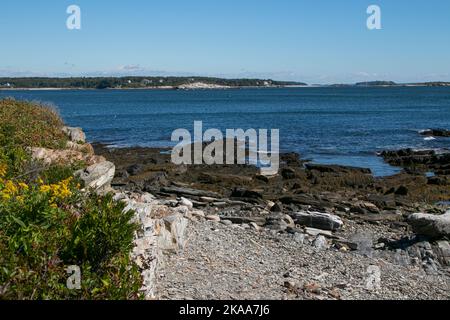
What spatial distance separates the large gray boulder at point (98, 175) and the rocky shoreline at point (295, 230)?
1.04 m

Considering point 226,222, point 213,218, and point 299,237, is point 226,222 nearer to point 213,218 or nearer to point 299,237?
point 213,218

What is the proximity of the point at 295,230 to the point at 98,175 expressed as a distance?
16.7 feet

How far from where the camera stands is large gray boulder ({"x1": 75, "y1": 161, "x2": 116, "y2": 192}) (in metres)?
13.3

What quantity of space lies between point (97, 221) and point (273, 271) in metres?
4.54

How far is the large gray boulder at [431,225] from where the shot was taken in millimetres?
13906

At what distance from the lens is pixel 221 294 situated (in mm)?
8492

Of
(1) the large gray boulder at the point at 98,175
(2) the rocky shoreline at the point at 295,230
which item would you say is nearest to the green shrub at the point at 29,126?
(1) the large gray boulder at the point at 98,175

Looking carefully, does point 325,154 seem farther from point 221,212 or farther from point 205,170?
point 221,212

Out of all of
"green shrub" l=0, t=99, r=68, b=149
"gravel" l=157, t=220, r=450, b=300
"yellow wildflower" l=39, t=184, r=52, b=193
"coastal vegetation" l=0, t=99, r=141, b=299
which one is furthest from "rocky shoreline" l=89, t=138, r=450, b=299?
"green shrub" l=0, t=99, r=68, b=149

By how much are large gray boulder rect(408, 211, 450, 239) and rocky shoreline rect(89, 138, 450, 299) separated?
25 millimetres

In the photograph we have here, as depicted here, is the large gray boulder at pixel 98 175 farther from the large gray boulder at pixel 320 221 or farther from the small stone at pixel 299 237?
the large gray boulder at pixel 320 221

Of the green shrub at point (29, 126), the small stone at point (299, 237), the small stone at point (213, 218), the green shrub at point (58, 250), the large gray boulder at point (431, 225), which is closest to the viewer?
the green shrub at point (58, 250)

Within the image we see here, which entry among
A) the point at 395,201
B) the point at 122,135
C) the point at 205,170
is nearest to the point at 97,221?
the point at 395,201
